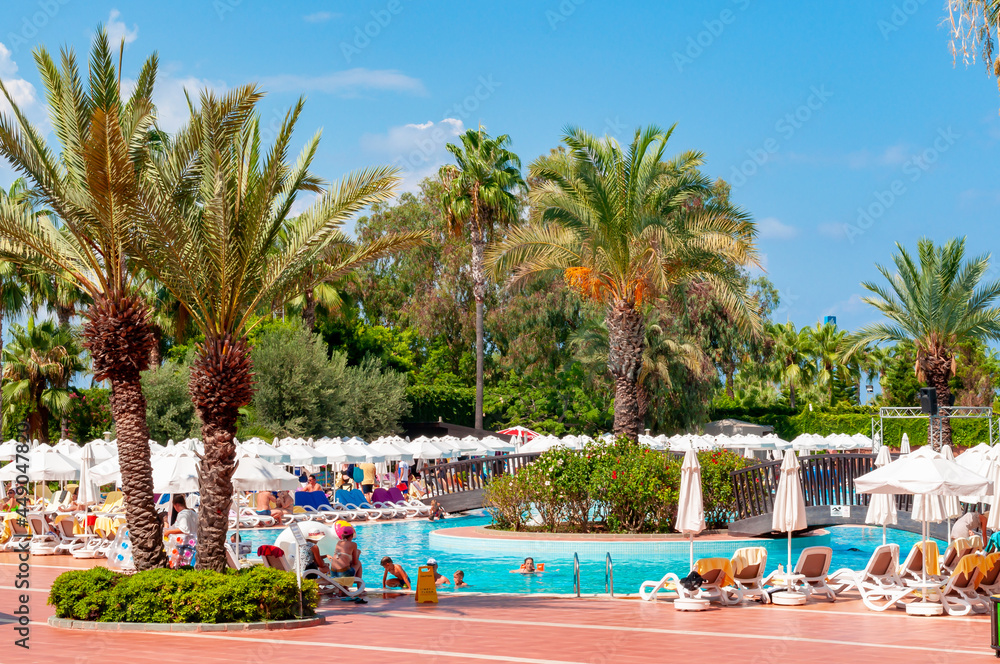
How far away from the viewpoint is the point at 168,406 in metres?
36.6

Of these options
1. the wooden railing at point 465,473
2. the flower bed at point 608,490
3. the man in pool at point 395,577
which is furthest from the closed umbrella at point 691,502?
the wooden railing at point 465,473

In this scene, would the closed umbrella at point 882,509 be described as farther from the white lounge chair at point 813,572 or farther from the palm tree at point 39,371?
the palm tree at point 39,371

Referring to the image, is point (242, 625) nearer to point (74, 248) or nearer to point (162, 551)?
point (162, 551)

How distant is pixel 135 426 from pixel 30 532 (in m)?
10.9

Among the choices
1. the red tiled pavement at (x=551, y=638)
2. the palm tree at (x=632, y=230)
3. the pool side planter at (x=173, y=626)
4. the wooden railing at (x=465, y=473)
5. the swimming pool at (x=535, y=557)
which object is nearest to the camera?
the red tiled pavement at (x=551, y=638)

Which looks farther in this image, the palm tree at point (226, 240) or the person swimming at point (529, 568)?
the person swimming at point (529, 568)

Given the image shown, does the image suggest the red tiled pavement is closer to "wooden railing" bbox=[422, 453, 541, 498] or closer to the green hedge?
the green hedge

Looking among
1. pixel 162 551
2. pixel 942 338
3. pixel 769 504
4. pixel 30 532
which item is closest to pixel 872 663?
pixel 162 551

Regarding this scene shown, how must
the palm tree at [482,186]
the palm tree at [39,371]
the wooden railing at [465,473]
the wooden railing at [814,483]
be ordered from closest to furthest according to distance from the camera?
the wooden railing at [814,483] < the wooden railing at [465,473] < the palm tree at [39,371] < the palm tree at [482,186]

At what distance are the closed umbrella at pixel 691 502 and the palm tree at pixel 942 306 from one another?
16.8 m

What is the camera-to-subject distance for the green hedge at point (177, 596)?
36.0ft

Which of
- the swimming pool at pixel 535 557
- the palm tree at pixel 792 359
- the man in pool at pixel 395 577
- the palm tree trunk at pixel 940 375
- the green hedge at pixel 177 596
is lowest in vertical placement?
the swimming pool at pixel 535 557

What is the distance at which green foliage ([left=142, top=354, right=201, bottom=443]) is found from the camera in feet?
118

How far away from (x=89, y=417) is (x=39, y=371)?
3.94 meters
